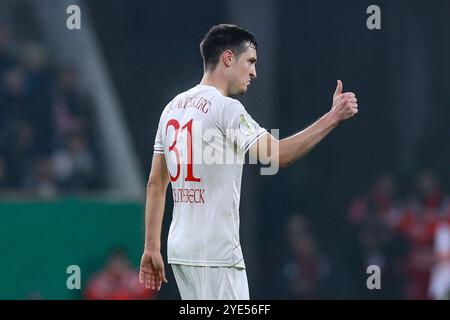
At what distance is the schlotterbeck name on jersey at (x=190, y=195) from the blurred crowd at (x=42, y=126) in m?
5.08

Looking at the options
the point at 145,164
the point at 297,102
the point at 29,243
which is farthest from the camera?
the point at 297,102

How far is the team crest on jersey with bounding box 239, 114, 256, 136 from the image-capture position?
5.71m

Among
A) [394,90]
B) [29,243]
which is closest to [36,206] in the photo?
[29,243]

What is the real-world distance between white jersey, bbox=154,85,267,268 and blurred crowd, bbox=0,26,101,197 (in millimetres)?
5140

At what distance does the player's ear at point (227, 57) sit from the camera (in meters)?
5.95

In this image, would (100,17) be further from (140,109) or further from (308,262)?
(308,262)

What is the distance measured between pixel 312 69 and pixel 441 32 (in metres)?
1.64

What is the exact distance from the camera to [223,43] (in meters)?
5.97

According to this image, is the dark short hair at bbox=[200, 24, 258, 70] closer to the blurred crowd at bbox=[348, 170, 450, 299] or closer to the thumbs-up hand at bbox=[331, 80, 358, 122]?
the thumbs-up hand at bbox=[331, 80, 358, 122]

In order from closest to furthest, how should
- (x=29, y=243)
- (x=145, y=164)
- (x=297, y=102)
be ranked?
(x=29, y=243)
(x=145, y=164)
(x=297, y=102)

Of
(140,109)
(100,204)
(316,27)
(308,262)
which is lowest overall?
(308,262)

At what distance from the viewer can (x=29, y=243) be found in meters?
10.6

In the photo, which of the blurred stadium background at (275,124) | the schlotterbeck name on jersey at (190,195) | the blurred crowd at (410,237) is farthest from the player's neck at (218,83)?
the blurred crowd at (410,237)

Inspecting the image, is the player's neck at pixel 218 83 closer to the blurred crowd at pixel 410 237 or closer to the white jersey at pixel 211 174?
the white jersey at pixel 211 174
